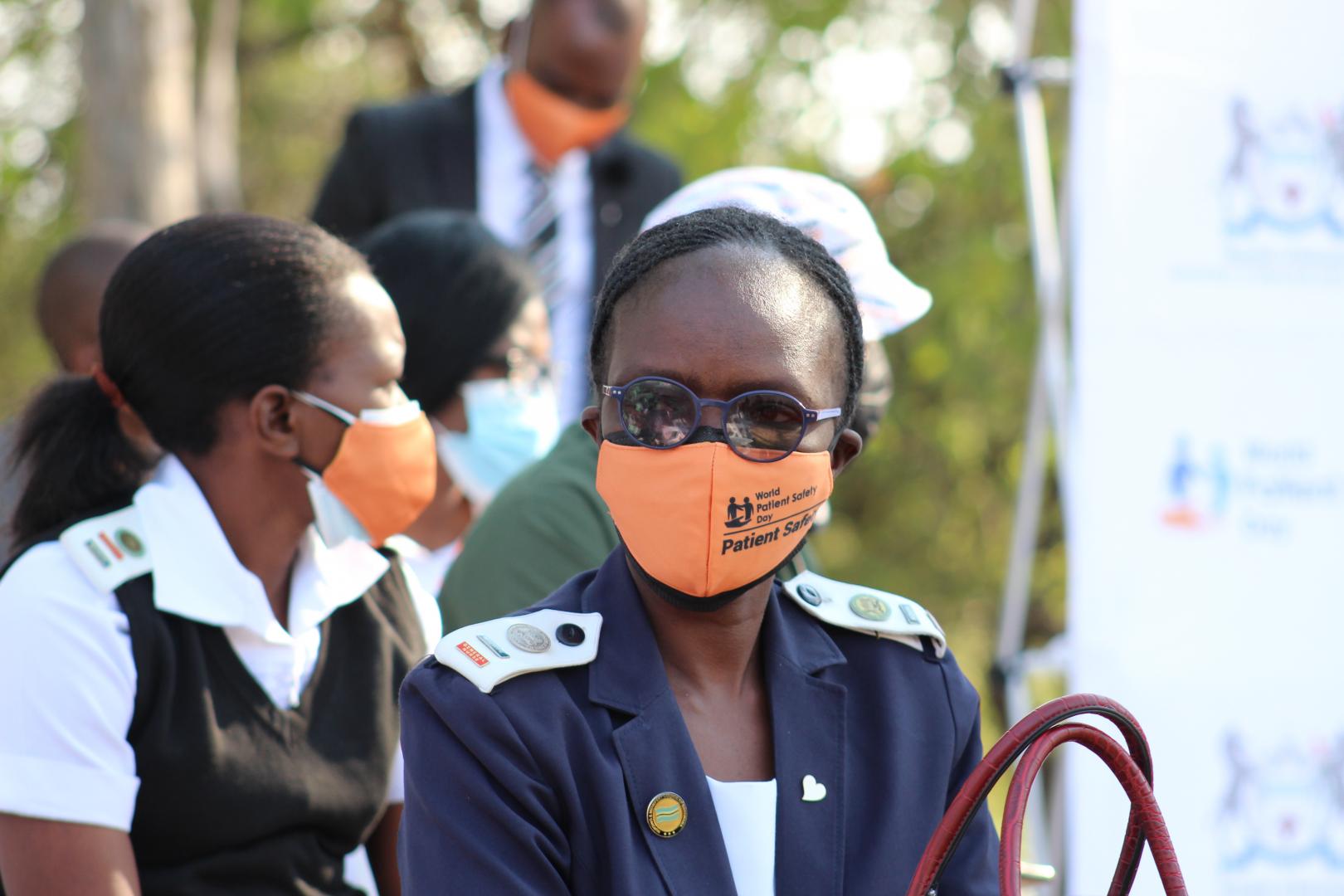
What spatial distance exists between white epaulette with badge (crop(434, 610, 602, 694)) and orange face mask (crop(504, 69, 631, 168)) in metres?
2.76

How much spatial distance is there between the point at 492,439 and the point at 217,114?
667 cm

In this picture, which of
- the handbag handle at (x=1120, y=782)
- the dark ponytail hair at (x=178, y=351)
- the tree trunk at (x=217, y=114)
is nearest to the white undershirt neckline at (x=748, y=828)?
the handbag handle at (x=1120, y=782)

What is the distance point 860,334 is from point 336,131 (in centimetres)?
1116

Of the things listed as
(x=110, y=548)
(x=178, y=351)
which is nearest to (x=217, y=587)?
(x=110, y=548)

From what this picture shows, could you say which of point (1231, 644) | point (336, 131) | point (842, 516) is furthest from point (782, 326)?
point (336, 131)

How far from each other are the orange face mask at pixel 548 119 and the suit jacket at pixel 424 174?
3.6 inches

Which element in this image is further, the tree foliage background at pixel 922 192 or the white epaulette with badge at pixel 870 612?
the tree foliage background at pixel 922 192

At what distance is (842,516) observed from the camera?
825cm

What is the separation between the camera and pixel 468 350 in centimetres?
338

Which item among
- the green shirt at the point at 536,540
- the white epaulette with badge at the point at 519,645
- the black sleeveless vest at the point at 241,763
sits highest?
the white epaulette with badge at the point at 519,645

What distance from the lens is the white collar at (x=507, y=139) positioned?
4.36 m

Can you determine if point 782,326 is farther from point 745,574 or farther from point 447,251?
point 447,251

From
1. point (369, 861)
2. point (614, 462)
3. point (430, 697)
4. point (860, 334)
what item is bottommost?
point (369, 861)

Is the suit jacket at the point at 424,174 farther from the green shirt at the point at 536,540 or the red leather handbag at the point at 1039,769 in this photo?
the red leather handbag at the point at 1039,769
